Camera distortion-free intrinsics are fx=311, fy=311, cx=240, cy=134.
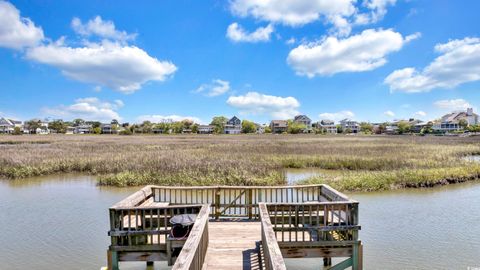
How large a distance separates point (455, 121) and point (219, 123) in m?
98.6

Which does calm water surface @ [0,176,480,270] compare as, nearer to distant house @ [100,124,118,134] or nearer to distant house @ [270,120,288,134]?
distant house @ [270,120,288,134]

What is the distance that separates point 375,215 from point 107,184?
46.9 feet

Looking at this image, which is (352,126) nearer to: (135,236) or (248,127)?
(248,127)

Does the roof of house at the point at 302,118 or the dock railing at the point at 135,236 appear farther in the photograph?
the roof of house at the point at 302,118

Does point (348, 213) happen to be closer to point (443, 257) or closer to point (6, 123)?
point (443, 257)

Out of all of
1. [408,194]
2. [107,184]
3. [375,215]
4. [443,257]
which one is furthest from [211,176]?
[443,257]

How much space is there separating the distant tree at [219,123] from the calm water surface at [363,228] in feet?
393

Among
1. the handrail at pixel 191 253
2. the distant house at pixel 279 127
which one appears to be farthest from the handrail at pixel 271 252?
the distant house at pixel 279 127

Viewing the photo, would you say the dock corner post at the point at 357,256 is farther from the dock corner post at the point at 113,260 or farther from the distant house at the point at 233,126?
the distant house at the point at 233,126

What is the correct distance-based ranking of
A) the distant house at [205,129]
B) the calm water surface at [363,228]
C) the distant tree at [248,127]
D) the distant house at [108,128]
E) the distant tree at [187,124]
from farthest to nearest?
the distant tree at [187,124] < the distant house at [108,128] < the distant house at [205,129] < the distant tree at [248,127] < the calm water surface at [363,228]

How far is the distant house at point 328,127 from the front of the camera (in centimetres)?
14562

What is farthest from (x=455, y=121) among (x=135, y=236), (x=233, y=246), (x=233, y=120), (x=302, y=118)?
(x=135, y=236)

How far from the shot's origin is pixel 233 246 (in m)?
6.59

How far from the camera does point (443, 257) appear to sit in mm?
8344
